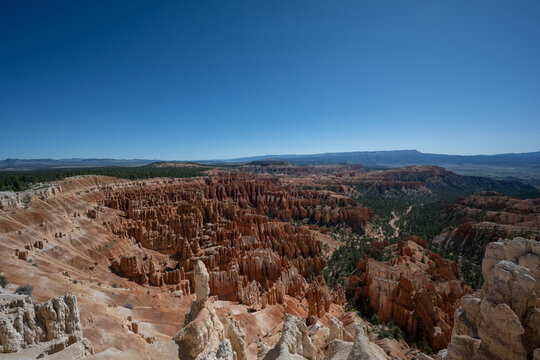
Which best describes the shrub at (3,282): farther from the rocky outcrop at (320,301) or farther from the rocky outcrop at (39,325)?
the rocky outcrop at (320,301)

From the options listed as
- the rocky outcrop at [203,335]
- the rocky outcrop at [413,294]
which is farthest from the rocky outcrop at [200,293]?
the rocky outcrop at [413,294]

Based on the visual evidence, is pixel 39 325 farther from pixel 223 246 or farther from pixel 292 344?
pixel 223 246

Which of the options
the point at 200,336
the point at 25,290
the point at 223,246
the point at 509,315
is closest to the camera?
the point at 509,315

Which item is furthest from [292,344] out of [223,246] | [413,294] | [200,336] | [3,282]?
[223,246]

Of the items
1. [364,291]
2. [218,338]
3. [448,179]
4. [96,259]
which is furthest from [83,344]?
[448,179]

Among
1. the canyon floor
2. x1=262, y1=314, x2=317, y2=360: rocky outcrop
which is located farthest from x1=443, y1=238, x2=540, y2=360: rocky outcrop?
x1=262, y1=314, x2=317, y2=360: rocky outcrop

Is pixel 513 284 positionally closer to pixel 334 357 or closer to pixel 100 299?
pixel 334 357
